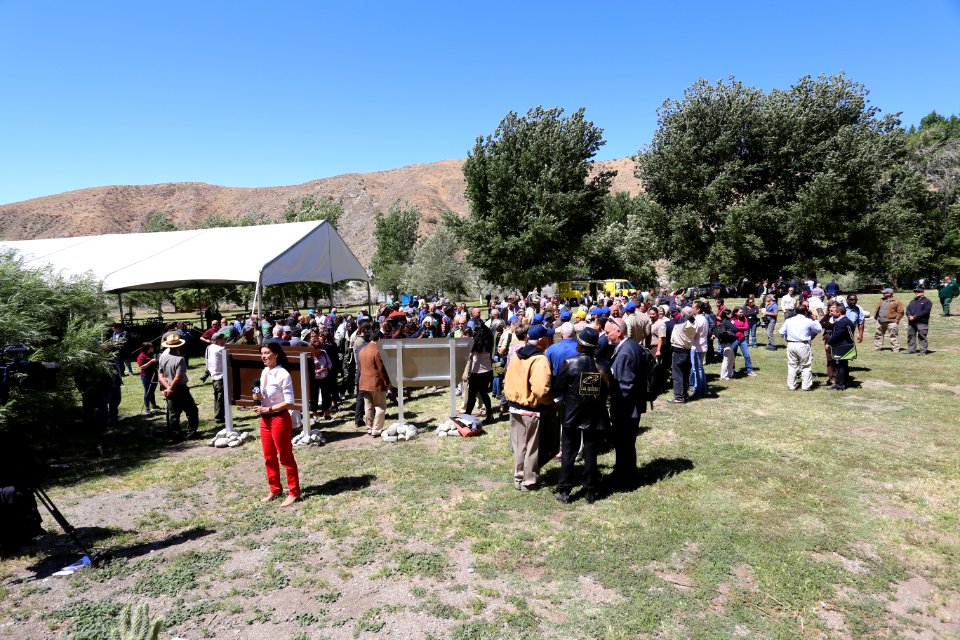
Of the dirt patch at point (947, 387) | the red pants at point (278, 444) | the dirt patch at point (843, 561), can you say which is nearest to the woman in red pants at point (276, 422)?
the red pants at point (278, 444)

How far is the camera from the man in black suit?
5.77m

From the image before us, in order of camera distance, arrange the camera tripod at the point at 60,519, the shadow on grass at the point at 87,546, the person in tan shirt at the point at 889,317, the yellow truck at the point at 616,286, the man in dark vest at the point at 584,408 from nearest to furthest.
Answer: the camera tripod at the point at 60,519
the shadow on grass at the point at 87,546
the man in dark vest at the point at 584,408
the person in tan shirt at the point at 889,317
the yellow truck at the point at 616,286

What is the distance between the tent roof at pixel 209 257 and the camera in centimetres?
1577

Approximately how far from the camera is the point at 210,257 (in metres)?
16.7

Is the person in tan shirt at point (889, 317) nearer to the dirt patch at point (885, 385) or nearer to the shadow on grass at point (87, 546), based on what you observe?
the dirt patch at point (885, 385)

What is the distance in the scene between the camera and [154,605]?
4023 millimetres

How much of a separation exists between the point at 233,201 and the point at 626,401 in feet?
423

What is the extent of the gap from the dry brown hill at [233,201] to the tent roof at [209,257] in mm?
70236

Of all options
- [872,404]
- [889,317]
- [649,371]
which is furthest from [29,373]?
[889,317]

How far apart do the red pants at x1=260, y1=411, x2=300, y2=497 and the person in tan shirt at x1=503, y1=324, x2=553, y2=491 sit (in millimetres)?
2397

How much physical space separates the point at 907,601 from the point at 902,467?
9.82 ft

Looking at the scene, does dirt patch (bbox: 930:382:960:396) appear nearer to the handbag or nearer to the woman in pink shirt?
A: the handbag

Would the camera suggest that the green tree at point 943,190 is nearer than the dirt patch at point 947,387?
No

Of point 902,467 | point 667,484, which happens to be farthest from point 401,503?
point 902,467
